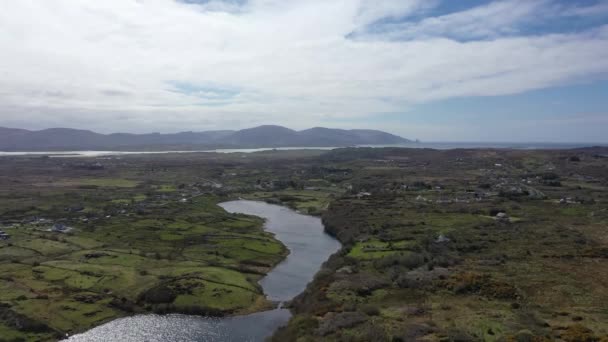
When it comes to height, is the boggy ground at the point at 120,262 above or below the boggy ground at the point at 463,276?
below

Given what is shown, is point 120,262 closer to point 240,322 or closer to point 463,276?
point 240,322

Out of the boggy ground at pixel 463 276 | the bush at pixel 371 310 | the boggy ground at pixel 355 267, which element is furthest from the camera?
the bush at pixel 371 310

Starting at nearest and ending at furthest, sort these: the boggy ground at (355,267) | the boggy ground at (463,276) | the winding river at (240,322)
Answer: the boggy ground at (463,276)
the boggy ground at (355,267)
the winding river at (240,322)

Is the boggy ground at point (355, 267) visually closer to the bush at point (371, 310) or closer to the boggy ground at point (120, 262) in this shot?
the bush at point (371, 310)

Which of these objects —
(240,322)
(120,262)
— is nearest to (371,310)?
(240,322)

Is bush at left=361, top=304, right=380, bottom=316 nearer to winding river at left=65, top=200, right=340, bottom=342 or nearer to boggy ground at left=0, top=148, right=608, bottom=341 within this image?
boggy ground at left=0, top=148, right=608, bottom=341

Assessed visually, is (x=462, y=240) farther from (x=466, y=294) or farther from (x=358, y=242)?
(x=466, y=294)

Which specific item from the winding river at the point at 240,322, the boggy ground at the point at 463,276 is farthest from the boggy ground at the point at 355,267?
the winding river at the point at 240,322

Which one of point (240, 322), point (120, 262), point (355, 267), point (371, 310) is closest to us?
point (371, 310)

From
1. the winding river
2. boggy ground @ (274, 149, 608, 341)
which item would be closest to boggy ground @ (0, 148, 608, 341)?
boggy ground @ (274, 149, 608, 341)
